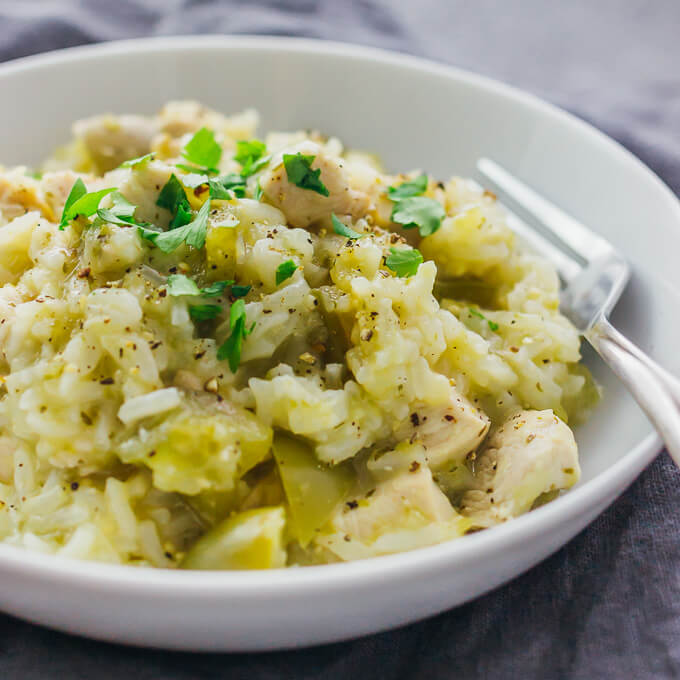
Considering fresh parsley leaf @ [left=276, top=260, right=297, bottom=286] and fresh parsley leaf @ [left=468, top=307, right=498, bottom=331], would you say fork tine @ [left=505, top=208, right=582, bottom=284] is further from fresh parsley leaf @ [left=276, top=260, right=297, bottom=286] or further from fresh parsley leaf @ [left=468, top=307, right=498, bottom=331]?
fresh parsley leaf @ [left=276, top=260, right=297, bottom=286]

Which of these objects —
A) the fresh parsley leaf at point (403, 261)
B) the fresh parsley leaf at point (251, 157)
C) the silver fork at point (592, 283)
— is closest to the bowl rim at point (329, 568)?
the silver fork at point (592, 283)

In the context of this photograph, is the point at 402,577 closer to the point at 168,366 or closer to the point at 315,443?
the point at 315,443

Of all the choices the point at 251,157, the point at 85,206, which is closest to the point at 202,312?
the point at 85,206

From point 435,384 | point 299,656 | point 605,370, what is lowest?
point 299,656

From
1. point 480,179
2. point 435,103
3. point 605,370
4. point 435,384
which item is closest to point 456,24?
point 435,103

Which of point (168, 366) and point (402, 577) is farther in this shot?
point (168, 366)

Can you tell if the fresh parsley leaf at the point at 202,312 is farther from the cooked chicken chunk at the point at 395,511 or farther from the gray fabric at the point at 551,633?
the gray fabric at the point at 551,633

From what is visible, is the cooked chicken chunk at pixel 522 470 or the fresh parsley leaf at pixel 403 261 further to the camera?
the fresh parsley leaf at pixel 403 261
